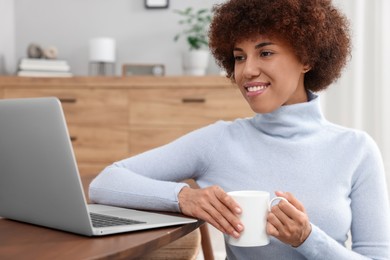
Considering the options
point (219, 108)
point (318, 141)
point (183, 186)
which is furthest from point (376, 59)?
point (183, 186)

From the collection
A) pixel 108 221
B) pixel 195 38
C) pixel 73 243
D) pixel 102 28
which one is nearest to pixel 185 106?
pixel 195 38

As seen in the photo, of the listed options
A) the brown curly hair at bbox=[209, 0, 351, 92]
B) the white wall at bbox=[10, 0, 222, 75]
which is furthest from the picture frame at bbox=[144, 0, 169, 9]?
the brown curly hair at bbox=[209, 0, 351, 92]

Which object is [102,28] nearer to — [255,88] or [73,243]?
[255,88]

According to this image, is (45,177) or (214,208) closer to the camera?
(45,177)

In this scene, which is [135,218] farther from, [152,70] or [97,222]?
[152,70]

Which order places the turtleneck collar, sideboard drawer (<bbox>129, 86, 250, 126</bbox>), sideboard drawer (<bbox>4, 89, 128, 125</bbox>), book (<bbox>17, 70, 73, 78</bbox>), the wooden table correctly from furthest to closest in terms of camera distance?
book (<bbox>17, 70, 73, 78</bbox>), sideboard drawer (<bbox>4, 89, 128, 125</bbox>), sideboard drawer (<bbox>129, 86, 250, 126</bbox>), the turtleneck collar, the wooden table

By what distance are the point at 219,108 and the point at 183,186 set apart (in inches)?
90.9

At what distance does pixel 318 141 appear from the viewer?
122 cm

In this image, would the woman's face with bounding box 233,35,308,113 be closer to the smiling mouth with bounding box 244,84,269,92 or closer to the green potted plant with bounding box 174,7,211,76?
the smiling mouth with bounding box 244,84,269,92

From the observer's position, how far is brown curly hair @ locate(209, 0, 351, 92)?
119 cm

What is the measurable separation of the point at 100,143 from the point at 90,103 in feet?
0.88

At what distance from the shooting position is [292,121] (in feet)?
4.07

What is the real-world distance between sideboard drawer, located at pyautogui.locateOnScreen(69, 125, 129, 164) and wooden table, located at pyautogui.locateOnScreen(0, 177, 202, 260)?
8.47ft

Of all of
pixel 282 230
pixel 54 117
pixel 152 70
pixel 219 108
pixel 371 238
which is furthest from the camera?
Answer: pixel 152 70
